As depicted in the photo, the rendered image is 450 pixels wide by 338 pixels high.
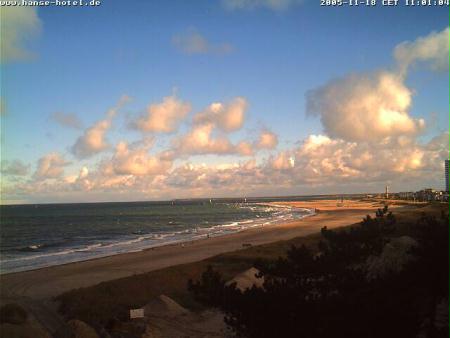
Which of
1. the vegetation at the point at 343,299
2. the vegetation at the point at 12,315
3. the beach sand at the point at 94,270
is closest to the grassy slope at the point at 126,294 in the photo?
the vegetation at the point at 12,315

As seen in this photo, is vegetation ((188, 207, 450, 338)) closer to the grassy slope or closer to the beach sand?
the grassy slope

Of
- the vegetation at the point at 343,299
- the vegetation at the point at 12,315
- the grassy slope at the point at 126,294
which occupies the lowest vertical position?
the grassy slope at the point at 126,294

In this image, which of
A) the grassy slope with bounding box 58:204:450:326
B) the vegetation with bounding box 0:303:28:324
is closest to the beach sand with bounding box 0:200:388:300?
the grassy slope with bounding box 58:204:450:326

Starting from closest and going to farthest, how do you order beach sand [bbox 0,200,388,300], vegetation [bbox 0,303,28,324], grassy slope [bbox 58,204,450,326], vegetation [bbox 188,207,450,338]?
vegetation [bbox 188,207,450,338], vegetation [bbox 0,303,28,324], grassy slope [bbox 58,204,450,326], beach sand [bbox 0,200,388,300]

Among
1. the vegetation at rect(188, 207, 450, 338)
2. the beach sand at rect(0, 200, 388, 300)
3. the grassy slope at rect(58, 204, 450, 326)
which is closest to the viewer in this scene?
the vegetation at rect(188, 207, 450, 338)

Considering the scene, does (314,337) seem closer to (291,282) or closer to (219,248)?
(291,282)

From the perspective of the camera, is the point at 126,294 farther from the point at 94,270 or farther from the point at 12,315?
the point at 94,270

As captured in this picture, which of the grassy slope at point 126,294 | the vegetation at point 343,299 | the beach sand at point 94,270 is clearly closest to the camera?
the vegetation at point 343,299

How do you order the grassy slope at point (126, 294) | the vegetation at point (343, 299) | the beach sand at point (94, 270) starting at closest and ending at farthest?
the vegetation at point (343, 299) < the grassy slope at point (126, 294) < the beach sand at point (94, 270)

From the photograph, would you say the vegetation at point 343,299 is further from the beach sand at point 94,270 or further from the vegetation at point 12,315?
the beach sand at point 94,270

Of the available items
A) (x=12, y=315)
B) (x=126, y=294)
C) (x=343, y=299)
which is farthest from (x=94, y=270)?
(x=343, y=299)

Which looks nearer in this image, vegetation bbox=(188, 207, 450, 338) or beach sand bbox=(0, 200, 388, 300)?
vegetation bbox=(188, 207, 450, 338)

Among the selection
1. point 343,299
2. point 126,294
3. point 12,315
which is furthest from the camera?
point 126,294
